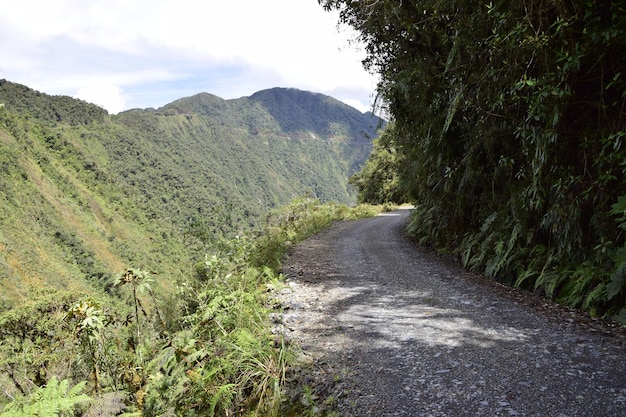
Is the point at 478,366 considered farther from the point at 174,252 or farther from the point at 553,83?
the point at 174,252

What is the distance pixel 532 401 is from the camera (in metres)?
3.00

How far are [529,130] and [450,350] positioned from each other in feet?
12.2

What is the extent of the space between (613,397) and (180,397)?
368 cm

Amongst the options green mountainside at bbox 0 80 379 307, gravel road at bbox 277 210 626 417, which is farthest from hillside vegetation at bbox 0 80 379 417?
gravel road at bbox 277 210 626 417

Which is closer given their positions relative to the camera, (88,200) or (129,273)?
(129,273)

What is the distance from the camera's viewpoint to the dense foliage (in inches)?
198

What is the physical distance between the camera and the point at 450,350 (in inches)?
160

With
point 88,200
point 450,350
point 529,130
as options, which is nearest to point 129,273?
point 450,350

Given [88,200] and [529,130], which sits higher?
[529,130]

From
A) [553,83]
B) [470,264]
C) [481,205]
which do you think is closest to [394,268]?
[470,264]

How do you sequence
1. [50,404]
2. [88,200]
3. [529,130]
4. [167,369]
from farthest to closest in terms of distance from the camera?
[88,200], [529,130], [167,369], [50,404]

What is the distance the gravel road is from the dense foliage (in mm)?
732

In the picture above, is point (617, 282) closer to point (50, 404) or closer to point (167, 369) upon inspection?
point (167, 369)

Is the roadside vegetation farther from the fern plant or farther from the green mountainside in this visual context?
the green mountainside
